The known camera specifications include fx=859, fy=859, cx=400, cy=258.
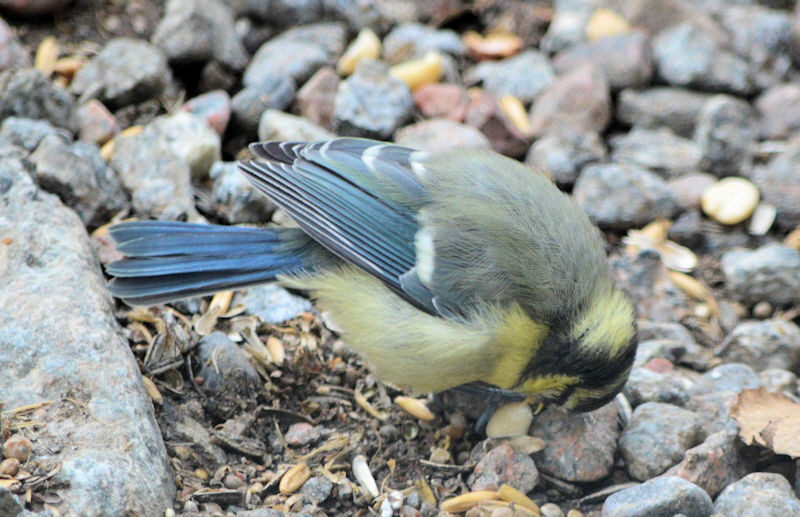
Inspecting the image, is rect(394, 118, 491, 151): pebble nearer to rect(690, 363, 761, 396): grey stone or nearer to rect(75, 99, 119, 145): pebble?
rect(75, 99, 119, 145): pebble

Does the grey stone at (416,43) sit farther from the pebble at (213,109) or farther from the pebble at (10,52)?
the pebble at (10,52)

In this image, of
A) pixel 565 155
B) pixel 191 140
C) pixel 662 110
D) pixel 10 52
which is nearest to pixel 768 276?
pixel 565 155

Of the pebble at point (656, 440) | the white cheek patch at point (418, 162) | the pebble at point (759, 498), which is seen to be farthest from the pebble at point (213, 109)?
the pebble at point (759, 498)

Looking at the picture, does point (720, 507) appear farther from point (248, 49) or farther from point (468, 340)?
point (248, 49)

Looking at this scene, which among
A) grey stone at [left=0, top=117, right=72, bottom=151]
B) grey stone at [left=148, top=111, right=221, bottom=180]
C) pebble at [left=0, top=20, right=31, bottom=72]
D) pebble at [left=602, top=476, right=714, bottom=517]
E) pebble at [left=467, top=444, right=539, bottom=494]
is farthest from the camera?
pebble at [left=0, top=20, right=31, bottom=72]

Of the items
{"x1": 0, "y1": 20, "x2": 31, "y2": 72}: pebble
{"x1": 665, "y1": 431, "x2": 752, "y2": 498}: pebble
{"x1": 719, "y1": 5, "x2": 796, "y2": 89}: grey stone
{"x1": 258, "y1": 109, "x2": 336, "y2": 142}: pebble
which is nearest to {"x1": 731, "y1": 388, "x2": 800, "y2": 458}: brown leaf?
{"x1": 665, "y1": 431, "x2": 752, "y2": 498}: pebble
